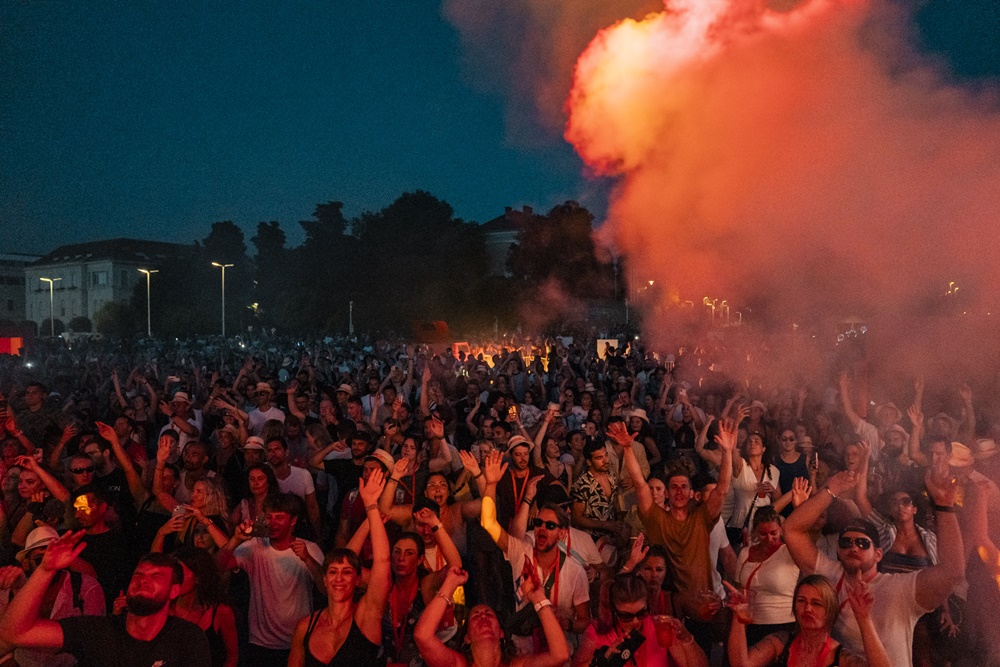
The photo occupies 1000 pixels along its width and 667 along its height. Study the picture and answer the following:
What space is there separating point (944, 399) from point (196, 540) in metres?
7.81

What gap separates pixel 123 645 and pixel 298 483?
8.90ft

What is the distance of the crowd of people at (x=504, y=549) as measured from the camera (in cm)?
371

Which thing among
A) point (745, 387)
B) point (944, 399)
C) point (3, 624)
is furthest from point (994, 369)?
point (3, 624)

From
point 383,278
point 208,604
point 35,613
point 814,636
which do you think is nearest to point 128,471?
point 208,604

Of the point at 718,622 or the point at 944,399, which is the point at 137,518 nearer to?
the point at 718,622

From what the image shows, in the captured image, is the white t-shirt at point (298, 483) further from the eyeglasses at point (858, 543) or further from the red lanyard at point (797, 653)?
the eyeglasses at point (858, 543)

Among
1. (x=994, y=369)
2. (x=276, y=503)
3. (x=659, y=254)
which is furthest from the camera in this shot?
(x=659, y=254)

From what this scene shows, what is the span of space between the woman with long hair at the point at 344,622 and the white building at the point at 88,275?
82.6 metres

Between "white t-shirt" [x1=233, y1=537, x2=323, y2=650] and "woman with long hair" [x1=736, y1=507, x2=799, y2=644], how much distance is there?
2.52m

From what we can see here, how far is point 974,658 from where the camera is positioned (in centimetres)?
465

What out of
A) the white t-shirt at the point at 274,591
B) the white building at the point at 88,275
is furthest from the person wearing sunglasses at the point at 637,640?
the white building at the point at 88,275

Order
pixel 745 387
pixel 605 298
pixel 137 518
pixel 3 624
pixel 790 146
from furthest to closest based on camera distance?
1. pixel 605 298
2. pixel 745 387
3. pixel 790 146
4. pixel 137 518
5. pixel 3 624

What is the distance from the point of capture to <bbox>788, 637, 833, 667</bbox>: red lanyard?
11.7 feet

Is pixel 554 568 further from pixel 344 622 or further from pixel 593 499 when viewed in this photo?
pixel 593 499
